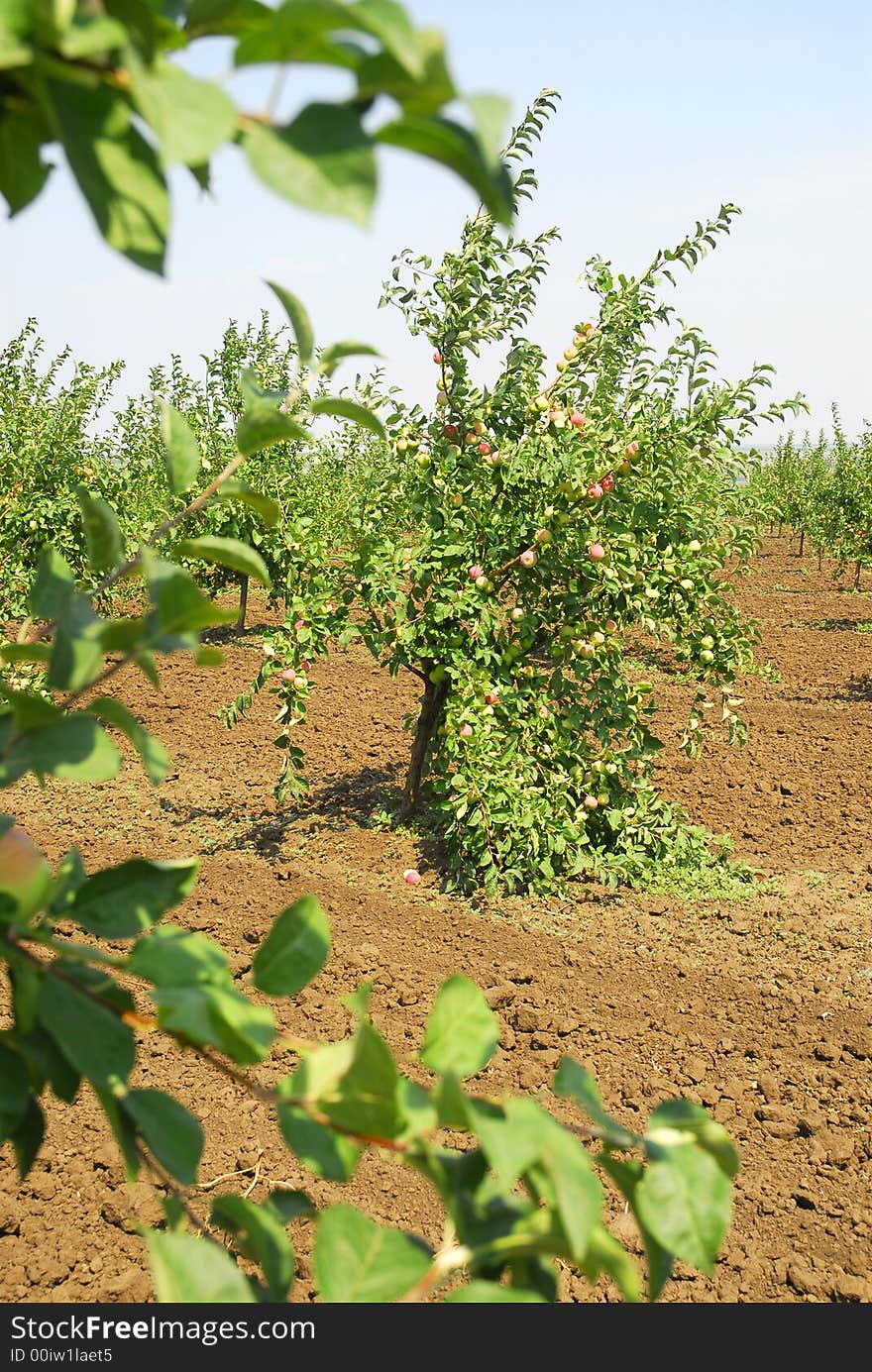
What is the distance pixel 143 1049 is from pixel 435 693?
2473mm

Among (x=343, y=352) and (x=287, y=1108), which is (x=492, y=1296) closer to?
(x=287, y=1108)

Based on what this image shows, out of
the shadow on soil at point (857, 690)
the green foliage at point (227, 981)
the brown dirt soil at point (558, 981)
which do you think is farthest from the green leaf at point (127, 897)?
the shadow on soil at point (857, 690)

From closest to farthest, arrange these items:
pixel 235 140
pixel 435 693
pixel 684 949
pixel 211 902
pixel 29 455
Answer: pixel 235 140
pixel 684 949
pixel 211 902
pixel 435 693
pixel 29 455

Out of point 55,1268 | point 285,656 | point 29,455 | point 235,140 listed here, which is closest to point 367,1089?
point 235,140

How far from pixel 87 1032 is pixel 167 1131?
0.07m

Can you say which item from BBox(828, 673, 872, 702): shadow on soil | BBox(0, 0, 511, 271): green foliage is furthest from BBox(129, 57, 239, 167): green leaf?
BBox(828, 673, 872, 702): shadow on soil

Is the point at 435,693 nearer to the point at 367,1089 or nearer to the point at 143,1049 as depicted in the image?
the point at 143,1049

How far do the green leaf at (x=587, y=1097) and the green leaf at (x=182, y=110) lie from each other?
43 centimetres

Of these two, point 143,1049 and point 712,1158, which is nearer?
point 712,1158

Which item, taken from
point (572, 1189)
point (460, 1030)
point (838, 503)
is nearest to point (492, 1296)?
point (572, 1189)

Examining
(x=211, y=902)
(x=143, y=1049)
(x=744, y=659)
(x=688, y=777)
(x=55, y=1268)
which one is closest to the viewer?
(x=55, y=1268)

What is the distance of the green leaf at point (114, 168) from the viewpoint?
1.42 feet

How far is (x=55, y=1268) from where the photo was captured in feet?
8.86

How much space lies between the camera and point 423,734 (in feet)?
18.6
